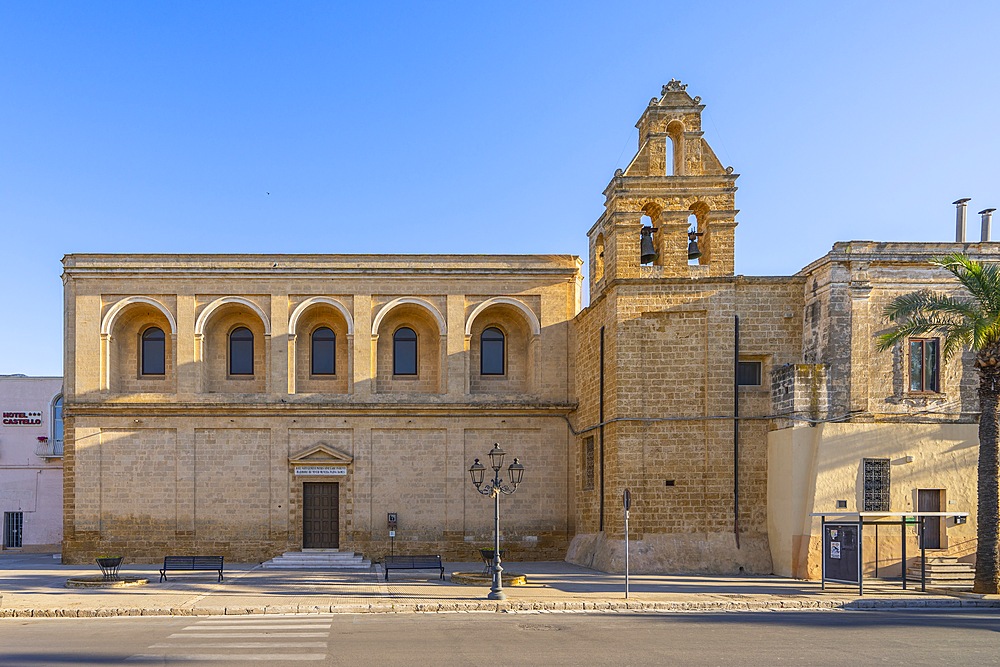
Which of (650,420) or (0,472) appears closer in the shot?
(650,420)

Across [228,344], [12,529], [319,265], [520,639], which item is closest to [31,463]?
[12,529]

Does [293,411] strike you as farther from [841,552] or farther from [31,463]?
[841,552]

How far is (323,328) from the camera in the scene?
2912cm

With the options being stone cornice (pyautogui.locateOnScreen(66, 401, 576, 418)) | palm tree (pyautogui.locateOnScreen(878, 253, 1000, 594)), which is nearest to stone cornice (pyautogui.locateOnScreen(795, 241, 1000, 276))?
palm tree (pyautogui.locateOnScreen(878, 253, 1000, 594))

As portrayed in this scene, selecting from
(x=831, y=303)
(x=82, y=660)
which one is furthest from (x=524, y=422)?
(x=82, y=660)

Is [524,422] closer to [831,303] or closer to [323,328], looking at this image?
[323,328]

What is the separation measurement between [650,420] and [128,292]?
17.1m

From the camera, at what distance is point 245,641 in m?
14.2

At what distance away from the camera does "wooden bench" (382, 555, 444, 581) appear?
22.2 m

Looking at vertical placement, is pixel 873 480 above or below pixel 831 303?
below

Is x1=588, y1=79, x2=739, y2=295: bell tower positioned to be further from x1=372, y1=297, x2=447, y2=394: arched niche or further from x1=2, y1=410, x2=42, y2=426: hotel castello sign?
x1=2, y1=410, x2=42, y2=426: hotel castello sign

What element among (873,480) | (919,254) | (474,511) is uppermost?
(919,254)

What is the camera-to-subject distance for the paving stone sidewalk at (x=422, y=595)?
17.7 meters

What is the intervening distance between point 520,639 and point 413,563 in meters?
8.67
